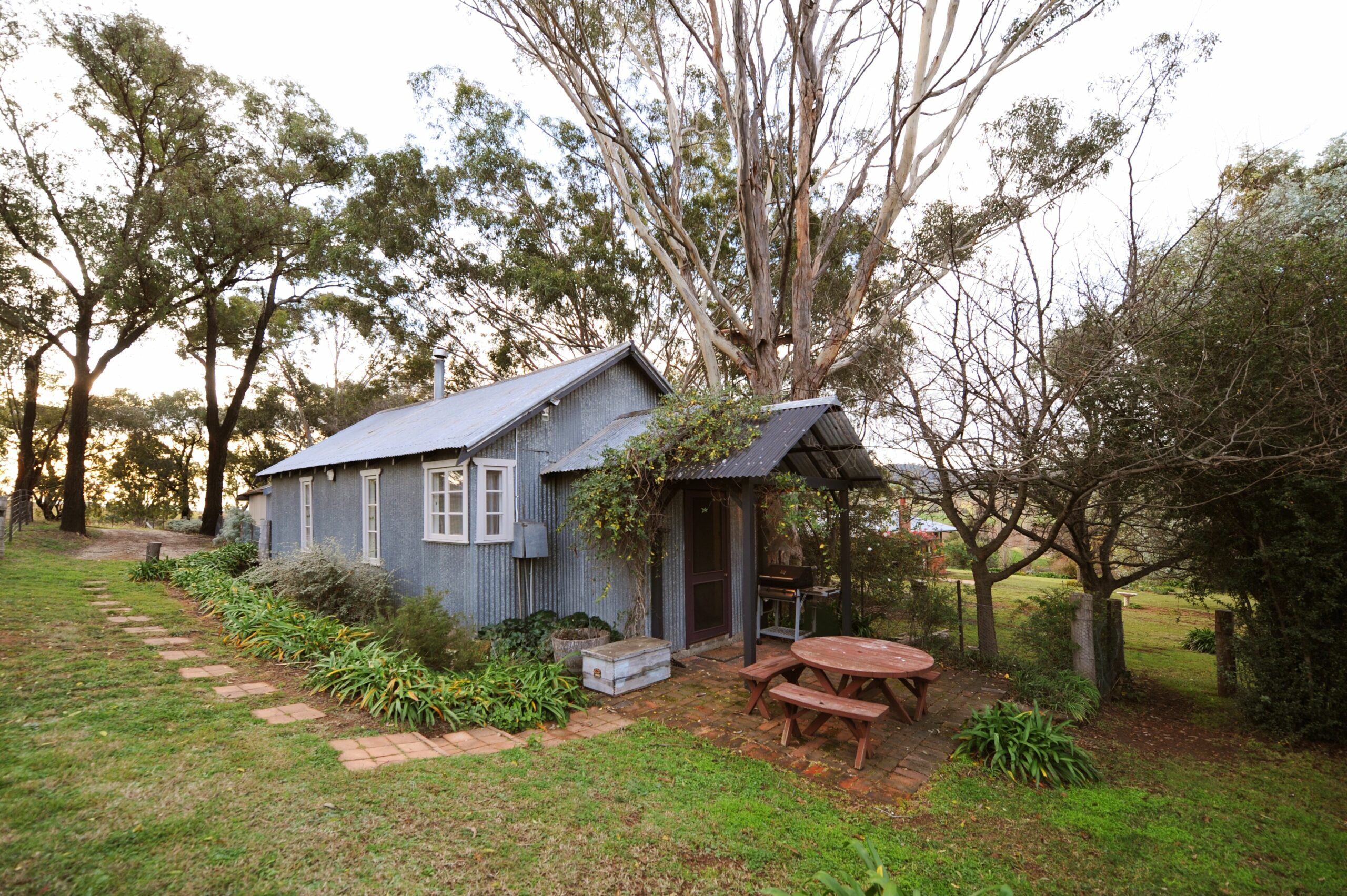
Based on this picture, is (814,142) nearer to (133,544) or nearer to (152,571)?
(152,571)

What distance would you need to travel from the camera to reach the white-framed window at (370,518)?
10.1m

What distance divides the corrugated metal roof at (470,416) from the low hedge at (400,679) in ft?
8.45

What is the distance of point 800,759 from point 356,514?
9.37 meters

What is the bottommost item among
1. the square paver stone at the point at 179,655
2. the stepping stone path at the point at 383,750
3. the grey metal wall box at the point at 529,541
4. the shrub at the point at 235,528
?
the stepping stone path at the point at 383,750

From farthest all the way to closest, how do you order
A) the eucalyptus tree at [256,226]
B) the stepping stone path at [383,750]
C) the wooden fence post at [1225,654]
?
the eucalyptus tree at [256,226] < the wooden fence post at [1225,654] < the stepping stone path at [383,750]

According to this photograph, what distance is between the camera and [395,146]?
664 inches

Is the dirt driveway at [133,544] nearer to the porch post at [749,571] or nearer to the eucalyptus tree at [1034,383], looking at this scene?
the porch post at [749,571]

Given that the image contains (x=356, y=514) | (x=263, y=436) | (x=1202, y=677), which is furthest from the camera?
(x=263, y=436)

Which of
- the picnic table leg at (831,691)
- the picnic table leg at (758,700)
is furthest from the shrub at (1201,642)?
the picnic table leg at (758,700)

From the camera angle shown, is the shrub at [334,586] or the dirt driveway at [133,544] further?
the dirt driveway at [133,544]

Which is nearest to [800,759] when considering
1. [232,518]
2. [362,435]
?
[362,435]

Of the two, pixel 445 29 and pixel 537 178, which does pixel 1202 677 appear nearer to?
pixel 445 29

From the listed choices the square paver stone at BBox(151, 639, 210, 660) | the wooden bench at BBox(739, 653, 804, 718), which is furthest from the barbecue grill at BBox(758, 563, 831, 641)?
the square paver stone at BBox(151, 639, 210, 660)

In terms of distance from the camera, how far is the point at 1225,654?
6.88 metres
